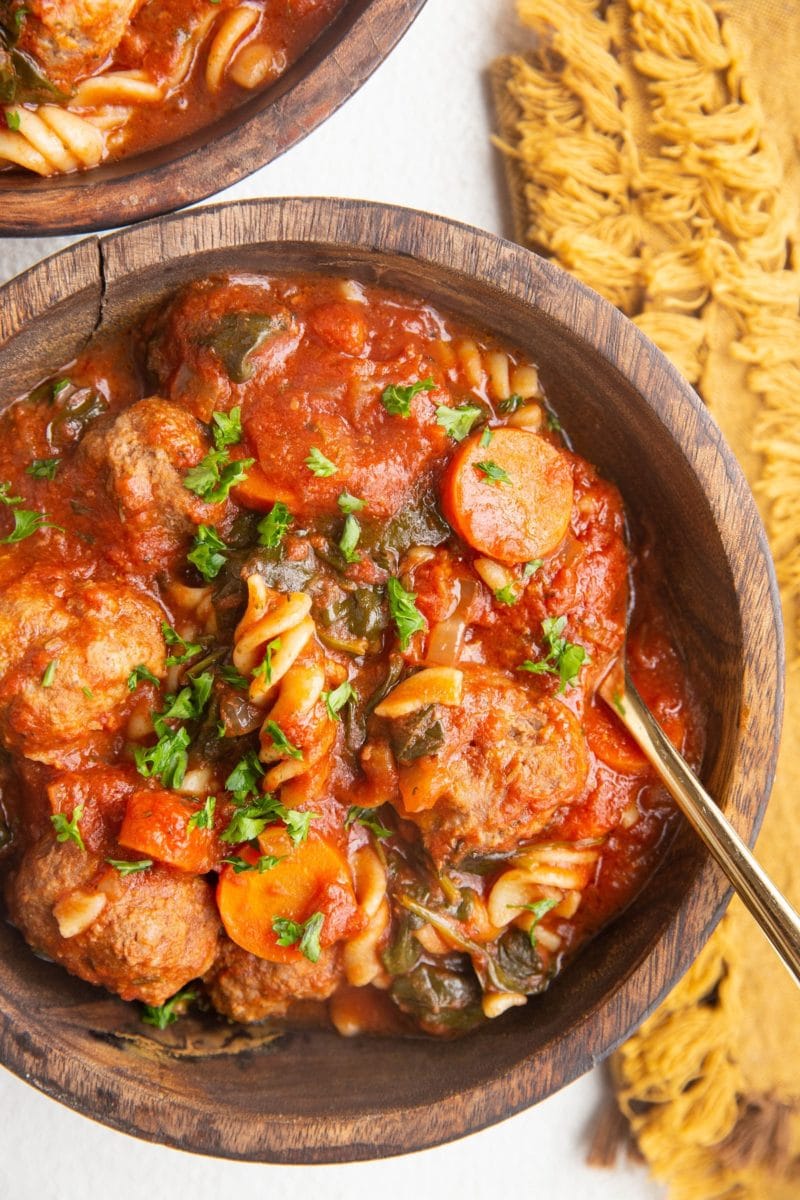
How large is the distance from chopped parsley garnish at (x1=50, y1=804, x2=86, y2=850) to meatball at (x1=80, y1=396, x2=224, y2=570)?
2.20ft

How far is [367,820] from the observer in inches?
122

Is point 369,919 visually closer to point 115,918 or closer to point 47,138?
point 115,918

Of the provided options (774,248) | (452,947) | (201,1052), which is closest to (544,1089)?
(452,947)

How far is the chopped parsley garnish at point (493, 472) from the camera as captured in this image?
297 cm

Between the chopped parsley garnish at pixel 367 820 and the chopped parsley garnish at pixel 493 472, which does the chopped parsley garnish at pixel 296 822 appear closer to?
the chopped parsley garnish at pixel 367 820

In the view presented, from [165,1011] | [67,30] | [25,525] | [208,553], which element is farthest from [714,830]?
[67,30]

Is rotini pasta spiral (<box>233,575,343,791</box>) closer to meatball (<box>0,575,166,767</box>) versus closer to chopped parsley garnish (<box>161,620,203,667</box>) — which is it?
chopped parsley garnish (<box>161,620,203,667</box>)

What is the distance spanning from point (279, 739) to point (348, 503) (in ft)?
2.05

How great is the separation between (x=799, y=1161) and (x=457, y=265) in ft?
11.1

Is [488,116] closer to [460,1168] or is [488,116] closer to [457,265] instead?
[457,265]

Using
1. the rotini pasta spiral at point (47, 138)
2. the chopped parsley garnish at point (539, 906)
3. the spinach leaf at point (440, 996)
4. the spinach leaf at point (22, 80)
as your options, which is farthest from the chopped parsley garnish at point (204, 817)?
the spinach leaf at point (22, 80)

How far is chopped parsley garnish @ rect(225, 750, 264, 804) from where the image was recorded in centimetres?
293

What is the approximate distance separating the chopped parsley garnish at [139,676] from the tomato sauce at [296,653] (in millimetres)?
12

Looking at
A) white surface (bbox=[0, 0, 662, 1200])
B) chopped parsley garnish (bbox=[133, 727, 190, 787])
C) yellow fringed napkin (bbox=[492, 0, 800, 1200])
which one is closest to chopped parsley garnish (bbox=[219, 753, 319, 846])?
chopped parsley garnish (bbox=[133, 727, 190, 787])
